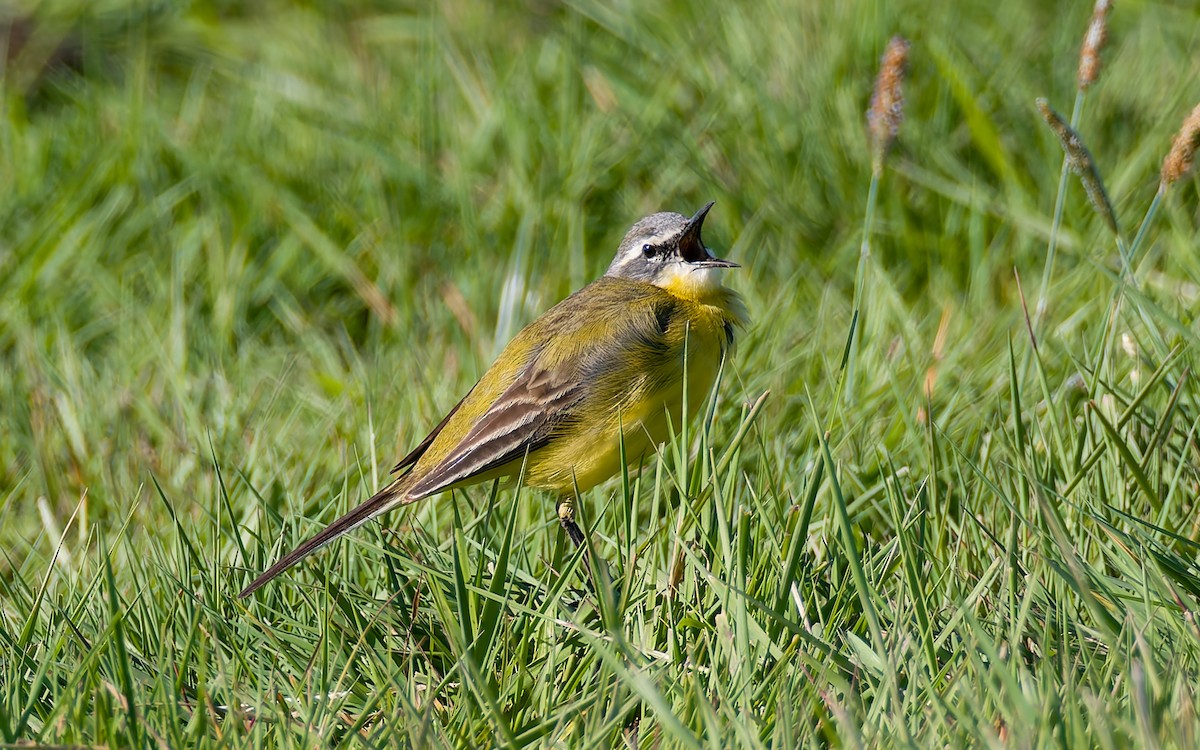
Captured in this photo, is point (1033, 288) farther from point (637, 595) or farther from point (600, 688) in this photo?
point (600, 688)

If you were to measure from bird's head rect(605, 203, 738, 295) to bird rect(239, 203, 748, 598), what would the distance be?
0.14m

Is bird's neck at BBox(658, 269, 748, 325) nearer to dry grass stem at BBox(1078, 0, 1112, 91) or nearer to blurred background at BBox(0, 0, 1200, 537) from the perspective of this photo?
blurred background at BBox(0, 0, 1200, 537)

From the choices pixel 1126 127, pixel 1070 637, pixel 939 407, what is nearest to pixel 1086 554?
pixel 1070 637

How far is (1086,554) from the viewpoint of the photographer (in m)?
3.50

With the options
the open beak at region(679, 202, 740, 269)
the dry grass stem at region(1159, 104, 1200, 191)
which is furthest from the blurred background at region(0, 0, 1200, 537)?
the dry grass stem at region(1159, 104, 1200, 191)

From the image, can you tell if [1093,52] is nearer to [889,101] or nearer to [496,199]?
[889,101]

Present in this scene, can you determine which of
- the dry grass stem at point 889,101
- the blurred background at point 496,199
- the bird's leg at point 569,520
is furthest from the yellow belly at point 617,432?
the dry grass stem at point 889,101

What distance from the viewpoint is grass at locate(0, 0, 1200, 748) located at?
3006mm

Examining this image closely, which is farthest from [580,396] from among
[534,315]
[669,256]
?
[534,315]

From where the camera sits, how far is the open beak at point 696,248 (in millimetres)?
4907

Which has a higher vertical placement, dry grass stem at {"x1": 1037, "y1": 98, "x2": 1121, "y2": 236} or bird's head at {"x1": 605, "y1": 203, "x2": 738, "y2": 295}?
dry grass stem at {"x1": 1037, "y1": 98, "x2": 1121, "y2": 236}

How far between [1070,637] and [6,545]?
316 cm

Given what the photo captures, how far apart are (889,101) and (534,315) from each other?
82.1 inches

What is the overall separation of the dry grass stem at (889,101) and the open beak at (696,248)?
0.82m
